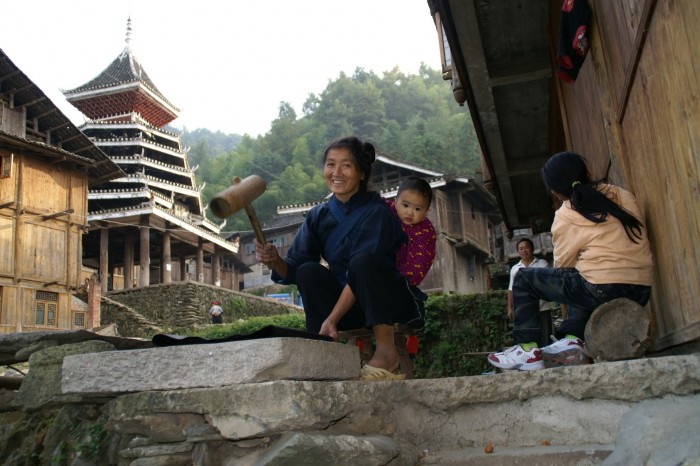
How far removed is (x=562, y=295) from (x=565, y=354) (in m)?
0.29

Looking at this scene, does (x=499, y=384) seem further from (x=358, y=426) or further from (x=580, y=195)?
(x=580, y=195)

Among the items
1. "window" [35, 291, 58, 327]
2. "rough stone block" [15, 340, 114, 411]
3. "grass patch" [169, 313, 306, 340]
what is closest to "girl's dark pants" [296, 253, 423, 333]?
"rough stone block" [15, 340, 114, 411]

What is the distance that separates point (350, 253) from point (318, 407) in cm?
115

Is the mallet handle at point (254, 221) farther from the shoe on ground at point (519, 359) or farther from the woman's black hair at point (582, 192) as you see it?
the woman's black hair at point (582, 192)

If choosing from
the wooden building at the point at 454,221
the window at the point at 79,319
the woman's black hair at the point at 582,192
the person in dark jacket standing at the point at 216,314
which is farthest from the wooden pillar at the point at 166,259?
the woman's black hair at the point at 582,192

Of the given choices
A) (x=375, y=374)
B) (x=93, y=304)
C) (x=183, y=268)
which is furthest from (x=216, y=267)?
(x=375, y=374)

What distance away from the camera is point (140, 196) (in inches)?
1183

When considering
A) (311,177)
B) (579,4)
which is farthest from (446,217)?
(311,177)

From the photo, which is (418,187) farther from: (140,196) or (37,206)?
(140,196)

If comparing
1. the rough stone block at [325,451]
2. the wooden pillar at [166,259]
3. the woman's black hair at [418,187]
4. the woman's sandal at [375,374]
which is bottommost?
the rough stone block at [325,451]

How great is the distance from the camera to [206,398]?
7.36 feet

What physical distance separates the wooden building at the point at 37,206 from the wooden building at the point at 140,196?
716 centimetres

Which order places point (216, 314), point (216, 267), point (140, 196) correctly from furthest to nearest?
point (216, 267)
point (140, 196)
point (216, 314)

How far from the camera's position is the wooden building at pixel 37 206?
18.1 meters
